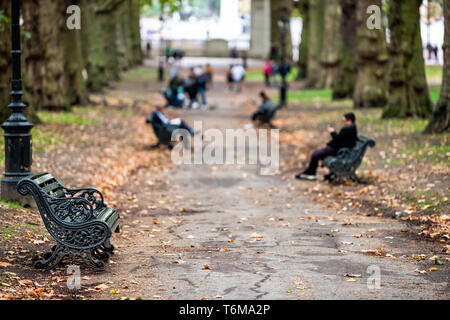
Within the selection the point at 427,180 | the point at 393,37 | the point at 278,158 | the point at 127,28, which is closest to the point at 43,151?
the point at 278,158

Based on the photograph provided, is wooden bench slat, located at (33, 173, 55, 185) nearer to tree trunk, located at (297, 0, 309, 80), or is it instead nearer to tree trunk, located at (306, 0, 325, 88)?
tree trunk, located at (306, 0, 325, 88)

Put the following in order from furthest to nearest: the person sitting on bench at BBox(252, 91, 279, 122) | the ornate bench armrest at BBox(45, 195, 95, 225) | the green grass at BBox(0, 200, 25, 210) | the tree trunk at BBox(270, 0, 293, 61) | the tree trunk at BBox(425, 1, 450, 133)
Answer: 1. the tree trunk at BBox(270, 0, 293, 61)
2. the person sitting on bench at BBox(252, 91, 279, 122)
3. the tree trunk at BBox(425, 1, 450, 133)
4. the green grass at BBox(0, 200, 25, 210)
5. the ornate bench armrest at BBox(45, 195, 95, 225)

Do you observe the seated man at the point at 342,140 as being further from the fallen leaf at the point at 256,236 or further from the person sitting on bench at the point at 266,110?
the person sitting on bench at the point at 266,110

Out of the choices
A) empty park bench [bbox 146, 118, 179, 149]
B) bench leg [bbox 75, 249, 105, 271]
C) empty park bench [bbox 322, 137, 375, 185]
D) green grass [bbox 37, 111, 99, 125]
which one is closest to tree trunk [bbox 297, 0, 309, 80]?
green grass [bbox 37, 111, 99, 125]

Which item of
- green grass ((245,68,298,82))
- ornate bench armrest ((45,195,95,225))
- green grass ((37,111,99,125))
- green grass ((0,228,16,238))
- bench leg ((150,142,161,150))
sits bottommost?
green grass ((0,228,16,238))

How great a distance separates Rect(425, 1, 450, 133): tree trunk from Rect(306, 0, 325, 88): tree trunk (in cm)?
2455

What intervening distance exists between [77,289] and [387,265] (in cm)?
340

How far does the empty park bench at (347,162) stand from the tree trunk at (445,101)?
436cm

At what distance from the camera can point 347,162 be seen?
606 inches

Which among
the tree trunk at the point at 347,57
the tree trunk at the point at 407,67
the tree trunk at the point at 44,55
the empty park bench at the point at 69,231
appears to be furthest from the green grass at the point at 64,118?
the empty park bench at the point at 69,231

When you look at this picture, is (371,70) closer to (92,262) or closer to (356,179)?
(356,179)

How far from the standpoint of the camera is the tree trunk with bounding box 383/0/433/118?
24266mm

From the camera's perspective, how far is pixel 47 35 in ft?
82.0
